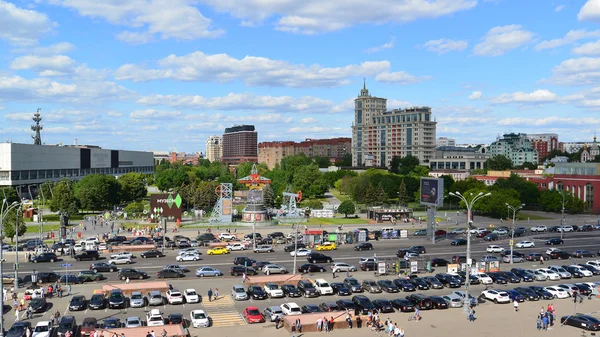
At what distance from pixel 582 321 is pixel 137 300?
3247 centimetres

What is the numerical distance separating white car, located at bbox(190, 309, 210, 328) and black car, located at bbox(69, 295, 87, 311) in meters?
9.33

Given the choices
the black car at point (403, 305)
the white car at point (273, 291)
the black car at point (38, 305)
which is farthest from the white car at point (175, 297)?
the black car at point (403, 305)

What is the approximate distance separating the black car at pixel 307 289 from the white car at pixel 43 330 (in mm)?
19344

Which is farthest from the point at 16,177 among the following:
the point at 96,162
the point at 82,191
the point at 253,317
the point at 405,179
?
the point at 253,317

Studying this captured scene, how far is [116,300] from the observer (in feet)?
130

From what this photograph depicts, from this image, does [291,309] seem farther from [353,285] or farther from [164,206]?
[164,206]

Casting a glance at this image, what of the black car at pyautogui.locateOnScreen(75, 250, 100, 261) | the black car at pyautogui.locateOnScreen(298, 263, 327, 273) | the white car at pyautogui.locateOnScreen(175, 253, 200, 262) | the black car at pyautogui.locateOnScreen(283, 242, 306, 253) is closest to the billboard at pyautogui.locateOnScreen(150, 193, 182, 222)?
the black car at pyautogui.locateOnScreen(75, 250, 100, 261)

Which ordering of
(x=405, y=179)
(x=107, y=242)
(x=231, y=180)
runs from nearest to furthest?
(x=107, y=242) < (x=405, y=179) < (x=231, y=180)

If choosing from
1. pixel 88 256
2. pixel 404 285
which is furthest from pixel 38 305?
pixel 404 285

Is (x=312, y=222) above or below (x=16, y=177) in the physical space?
below

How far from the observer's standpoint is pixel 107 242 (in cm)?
7069

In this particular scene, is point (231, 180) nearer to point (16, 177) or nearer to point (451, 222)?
point (16, 177)

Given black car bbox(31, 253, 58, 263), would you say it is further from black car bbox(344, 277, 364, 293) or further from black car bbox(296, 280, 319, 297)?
black car bbox(344, 277, 364, 293)

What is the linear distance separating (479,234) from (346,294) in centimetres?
4206
